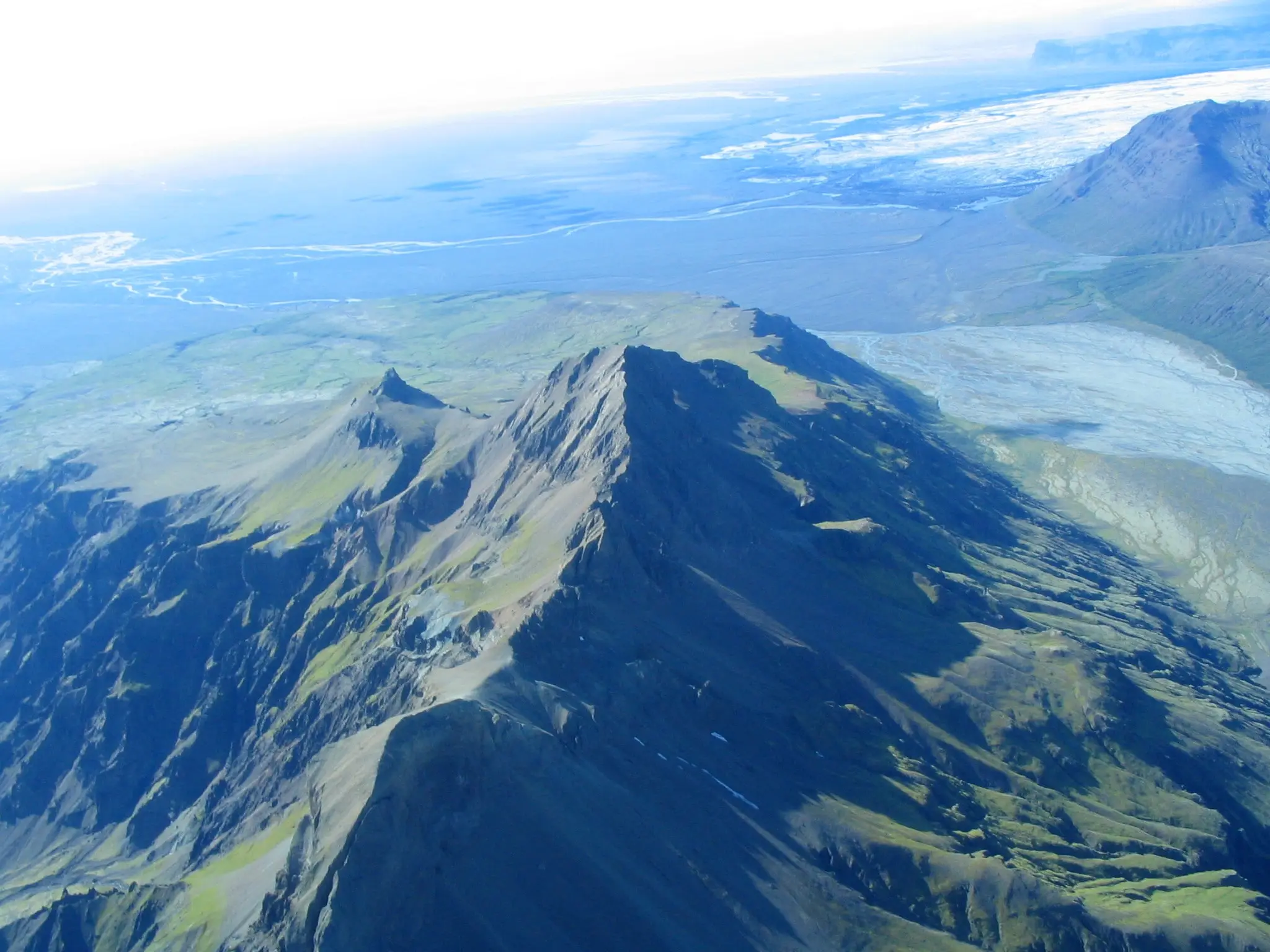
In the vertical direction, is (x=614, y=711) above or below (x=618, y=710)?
above

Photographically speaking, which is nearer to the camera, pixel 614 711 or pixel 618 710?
pixel 614 711

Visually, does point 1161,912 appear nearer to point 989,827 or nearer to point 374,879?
point 989,827

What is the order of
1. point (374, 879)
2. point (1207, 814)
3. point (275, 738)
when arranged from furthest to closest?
point (275, 738), point (1207, 814), point (374, 879)

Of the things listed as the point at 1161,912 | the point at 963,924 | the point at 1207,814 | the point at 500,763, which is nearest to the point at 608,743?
the point at 500,763

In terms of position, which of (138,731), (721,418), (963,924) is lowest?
(138,731)

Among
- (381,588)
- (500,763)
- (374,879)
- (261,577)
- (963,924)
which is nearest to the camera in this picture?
(374,879)

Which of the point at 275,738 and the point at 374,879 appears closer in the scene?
the point at 374,879

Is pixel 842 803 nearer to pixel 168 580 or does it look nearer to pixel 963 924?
pixel 963 924

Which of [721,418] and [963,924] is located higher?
[721,418]
